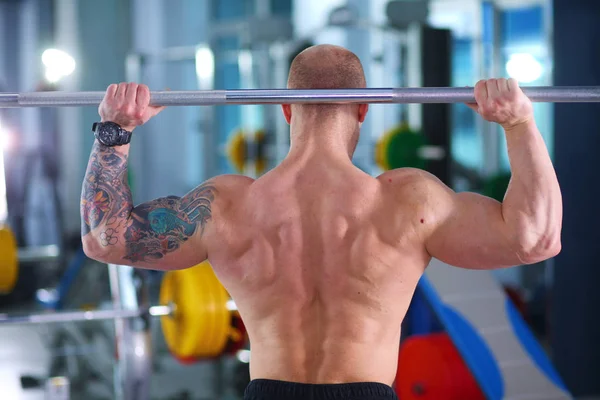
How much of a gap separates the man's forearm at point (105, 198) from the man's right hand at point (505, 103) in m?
0.79

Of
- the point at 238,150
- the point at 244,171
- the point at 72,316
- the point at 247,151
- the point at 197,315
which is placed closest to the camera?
the point at 72,316

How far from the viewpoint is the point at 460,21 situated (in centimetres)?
780

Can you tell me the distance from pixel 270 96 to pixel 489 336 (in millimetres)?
2285

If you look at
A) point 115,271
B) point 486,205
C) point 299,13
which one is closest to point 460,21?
point 299,13

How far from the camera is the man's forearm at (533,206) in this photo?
1.45 m

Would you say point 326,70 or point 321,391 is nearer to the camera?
point 321,391

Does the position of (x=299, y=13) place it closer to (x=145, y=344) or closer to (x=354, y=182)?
(x=145, y=344)

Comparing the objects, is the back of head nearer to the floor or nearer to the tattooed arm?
the tattooed arm

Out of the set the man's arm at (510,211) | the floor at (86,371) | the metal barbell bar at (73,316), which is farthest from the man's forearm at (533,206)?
the floor at (86,371)

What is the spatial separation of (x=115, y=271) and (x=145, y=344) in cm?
52

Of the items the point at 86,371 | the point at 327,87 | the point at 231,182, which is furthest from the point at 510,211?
the point at 86,371

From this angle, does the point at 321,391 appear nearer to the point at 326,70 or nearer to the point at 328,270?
the point at 328,270

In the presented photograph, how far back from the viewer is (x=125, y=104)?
157cm

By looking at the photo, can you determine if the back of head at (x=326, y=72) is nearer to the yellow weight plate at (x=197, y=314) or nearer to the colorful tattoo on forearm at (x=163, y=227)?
the colorful tattoo on forearm at (x=163, y=227)
